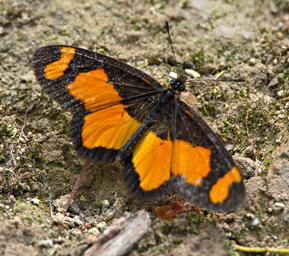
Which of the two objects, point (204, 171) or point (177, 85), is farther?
point (177, 85)

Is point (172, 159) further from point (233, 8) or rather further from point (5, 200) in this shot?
point (233, 8)

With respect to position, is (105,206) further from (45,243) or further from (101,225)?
(45,243)

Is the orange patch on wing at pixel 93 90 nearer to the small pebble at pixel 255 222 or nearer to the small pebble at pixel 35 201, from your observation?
the small pebble at pixel 35 201

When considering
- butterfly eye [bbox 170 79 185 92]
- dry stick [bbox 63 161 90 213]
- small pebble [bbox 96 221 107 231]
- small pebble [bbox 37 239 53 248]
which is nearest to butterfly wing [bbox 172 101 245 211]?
butterfly eye [bbox 170 79 185 92]

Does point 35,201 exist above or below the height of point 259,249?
above

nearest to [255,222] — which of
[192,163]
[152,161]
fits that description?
[192,163]

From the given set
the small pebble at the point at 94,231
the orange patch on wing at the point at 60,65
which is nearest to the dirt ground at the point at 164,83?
the small pebble at the point at 94,231
